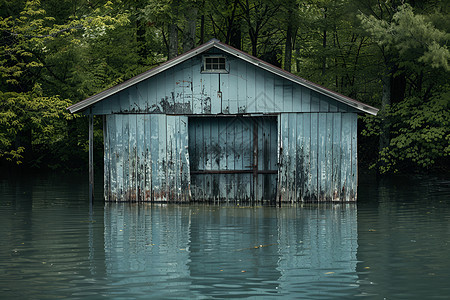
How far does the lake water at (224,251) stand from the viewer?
963 cm

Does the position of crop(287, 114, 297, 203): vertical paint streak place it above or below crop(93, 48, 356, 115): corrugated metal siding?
below

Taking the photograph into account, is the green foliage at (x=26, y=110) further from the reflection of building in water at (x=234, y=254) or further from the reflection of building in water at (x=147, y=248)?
the reflection of building in water at (x=234, y=254)

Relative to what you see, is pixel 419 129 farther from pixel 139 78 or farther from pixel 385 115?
pixel 139 78

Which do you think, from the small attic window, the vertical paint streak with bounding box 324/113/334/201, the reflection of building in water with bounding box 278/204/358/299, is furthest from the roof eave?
the reflection of building in water with bounding box 278/204/358/299

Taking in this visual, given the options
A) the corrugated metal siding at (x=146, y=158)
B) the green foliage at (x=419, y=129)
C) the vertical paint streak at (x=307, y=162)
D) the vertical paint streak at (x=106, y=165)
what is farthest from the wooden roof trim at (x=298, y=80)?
the green foliage at (x=419, y=129)

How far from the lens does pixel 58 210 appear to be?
19453mm

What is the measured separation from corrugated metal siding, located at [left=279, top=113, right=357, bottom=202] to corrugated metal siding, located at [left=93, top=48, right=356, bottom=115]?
36 cm

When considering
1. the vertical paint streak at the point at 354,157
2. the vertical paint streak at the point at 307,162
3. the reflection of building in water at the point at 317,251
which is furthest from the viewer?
the vertical paint streak at the point at 307,162

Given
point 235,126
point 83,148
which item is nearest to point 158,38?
point 83,148

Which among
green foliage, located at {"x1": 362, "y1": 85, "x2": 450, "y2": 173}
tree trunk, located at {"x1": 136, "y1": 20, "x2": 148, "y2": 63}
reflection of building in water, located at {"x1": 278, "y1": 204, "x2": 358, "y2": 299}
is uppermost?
tree trunk, located at {"x1": 136, "y1": 20, "x2": 148, "y2": 63}

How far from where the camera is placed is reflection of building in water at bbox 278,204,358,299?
975cm

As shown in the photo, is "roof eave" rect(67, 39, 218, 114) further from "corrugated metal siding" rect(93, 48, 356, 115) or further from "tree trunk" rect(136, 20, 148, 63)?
"tree trunk" rect(136, 20, 148, 63)

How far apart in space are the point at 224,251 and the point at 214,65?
8.79 metres

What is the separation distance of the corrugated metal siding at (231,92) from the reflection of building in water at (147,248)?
3168mm
